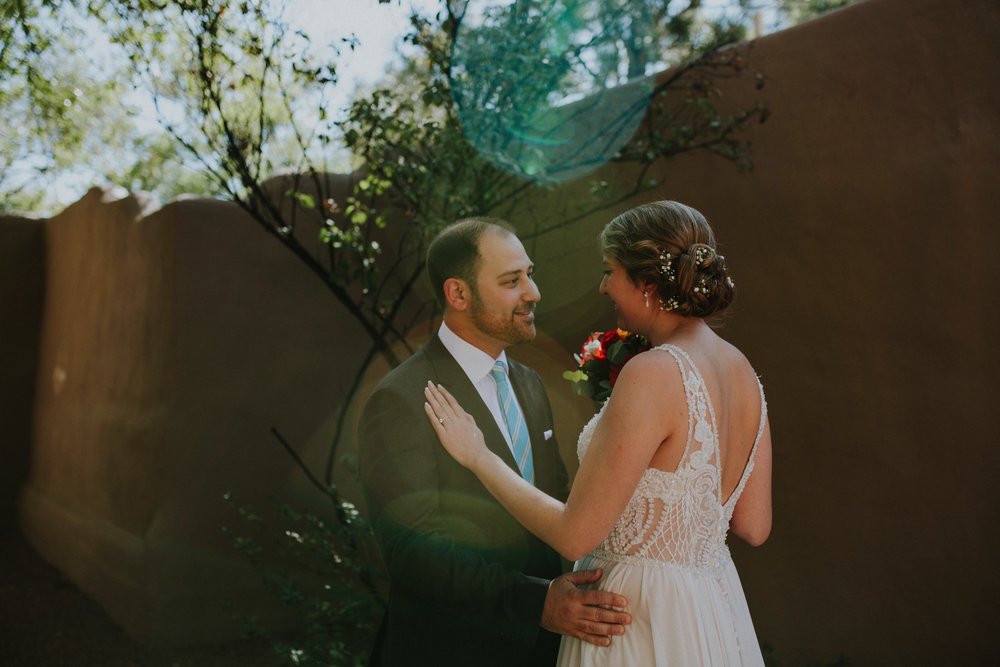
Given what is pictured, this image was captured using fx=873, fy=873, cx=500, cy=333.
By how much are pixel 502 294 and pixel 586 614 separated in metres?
0.97

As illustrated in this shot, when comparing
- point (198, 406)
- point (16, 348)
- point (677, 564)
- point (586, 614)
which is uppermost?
point (16, 348)

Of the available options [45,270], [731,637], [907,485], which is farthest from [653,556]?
[45,270]

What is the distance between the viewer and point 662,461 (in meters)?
2.27

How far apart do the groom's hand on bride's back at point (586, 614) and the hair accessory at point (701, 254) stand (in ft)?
2.96

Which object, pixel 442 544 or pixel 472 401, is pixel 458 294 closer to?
pixel 472 401

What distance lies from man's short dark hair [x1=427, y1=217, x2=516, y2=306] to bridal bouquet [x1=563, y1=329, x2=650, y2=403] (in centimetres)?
56

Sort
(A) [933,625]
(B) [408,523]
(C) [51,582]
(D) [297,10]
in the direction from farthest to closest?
(C) [51,582] → (D) [297,10] → (A) [933,625] → (B) [408,523]

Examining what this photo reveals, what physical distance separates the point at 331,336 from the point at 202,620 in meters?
2.02

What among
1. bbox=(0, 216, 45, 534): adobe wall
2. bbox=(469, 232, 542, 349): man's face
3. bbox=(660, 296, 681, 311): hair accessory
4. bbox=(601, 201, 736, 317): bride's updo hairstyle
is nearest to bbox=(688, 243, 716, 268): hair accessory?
bbox=(601, 201, 736, 317): bride's updo hairstyle

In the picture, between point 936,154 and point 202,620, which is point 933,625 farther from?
point 202,620

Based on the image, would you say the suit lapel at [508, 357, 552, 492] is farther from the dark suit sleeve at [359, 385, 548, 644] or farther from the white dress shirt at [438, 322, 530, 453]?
the dark suit sleeve at [359, 385, 548, 644]

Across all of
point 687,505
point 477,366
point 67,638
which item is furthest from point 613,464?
point 67,638

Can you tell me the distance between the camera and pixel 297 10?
442 centimetres

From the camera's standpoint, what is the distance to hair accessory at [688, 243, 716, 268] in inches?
89.4
